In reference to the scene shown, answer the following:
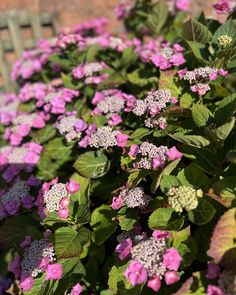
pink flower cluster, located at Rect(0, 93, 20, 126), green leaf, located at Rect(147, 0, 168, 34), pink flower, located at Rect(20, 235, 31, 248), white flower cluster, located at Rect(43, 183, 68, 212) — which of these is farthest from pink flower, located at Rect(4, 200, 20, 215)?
green leaf, located at Rect(147, 0, 168, 34)

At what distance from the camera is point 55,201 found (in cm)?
166

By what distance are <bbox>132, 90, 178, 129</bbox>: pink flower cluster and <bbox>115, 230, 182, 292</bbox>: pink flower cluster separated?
23.9 inches

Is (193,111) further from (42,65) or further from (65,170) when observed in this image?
(42,65)

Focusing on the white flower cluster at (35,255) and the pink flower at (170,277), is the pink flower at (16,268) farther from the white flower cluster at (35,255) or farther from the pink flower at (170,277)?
the pink flower at (170,277)

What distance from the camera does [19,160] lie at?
234 centimetres

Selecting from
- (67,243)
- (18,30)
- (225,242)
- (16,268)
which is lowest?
Answer: (18,30)

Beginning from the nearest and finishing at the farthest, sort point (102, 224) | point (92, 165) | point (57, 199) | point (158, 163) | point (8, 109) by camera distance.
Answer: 1. point (158, 163)
2. point (57, 199)
3. point (102, 224)
4. point (92, 165)
5. point (8, 109)

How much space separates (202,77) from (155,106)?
0.28 meters

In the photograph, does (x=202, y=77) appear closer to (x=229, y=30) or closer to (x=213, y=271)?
(x=229, y=30)

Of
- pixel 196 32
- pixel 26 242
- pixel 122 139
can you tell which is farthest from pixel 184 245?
pixel 196 32

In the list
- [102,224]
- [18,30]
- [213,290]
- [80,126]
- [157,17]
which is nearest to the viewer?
[213,290]

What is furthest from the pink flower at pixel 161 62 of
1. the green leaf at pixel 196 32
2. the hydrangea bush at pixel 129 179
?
the green leaf at pixel 196 32

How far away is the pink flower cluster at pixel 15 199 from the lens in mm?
1942

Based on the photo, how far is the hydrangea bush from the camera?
1365 millimetres
